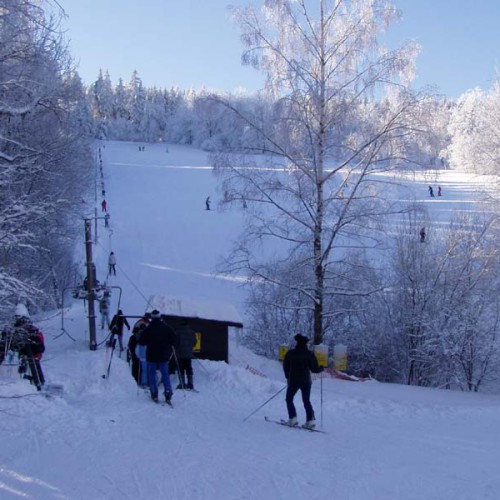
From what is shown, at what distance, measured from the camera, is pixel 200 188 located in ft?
194

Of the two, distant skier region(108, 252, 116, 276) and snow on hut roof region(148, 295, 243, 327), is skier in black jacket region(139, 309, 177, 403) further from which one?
distant skier region(108, 252, 116, 276)

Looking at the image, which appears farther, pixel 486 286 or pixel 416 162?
pixel 486 286

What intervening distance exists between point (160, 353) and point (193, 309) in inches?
183

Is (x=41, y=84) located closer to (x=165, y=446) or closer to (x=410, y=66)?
(x=165, y=446)

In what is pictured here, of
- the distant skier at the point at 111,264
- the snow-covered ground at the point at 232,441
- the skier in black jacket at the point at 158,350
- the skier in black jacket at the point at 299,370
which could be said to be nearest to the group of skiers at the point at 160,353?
the skier in black jacket at the point at 158,350

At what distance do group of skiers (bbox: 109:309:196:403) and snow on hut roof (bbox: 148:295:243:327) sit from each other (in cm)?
168

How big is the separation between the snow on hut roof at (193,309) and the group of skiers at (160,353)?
1.68m

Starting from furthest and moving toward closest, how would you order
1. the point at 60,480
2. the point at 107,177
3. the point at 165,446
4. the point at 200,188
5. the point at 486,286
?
the point at 107,177
the point at 200,188
the point at 486,286
the point at 165,446
the point at 60,480

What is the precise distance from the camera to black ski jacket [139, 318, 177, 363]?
31.0 feet

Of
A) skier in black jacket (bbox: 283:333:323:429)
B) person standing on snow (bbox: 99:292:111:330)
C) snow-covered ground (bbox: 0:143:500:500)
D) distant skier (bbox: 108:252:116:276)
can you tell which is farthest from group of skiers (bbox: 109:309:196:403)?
distant skier (bbox: 108:252:116:276)

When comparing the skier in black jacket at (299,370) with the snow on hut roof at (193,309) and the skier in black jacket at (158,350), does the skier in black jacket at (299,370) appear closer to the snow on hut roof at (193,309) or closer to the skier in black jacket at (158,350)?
the skier in black jacket at (158,350)

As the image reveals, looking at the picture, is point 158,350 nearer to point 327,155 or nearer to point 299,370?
point 299,370

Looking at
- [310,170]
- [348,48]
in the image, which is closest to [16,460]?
[310,170]

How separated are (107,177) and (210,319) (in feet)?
191
